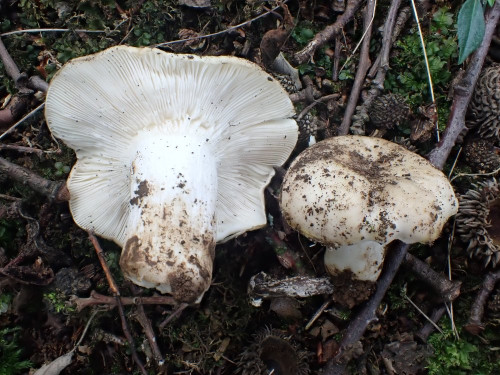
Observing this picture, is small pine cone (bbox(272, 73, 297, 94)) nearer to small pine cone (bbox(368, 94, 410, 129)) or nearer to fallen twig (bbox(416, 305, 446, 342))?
small pine cone (bbox(368, 94, 410, 129))

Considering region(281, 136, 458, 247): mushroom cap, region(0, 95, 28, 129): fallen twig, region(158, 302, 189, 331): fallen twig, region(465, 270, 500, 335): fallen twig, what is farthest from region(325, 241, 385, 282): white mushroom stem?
region(0, 95, 28, 129): fallen twig

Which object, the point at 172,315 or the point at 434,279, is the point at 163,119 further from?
the point at 434,279

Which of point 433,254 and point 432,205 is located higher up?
point 432,205

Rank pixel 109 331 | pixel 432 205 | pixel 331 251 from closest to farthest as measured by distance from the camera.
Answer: pixel 432 205, pixel 331 251, pixel 109 331

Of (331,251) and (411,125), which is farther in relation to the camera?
(411,125)

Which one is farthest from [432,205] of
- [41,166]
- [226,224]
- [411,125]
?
[41,166]

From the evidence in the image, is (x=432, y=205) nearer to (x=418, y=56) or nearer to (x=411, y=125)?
(x=411, y=125)
